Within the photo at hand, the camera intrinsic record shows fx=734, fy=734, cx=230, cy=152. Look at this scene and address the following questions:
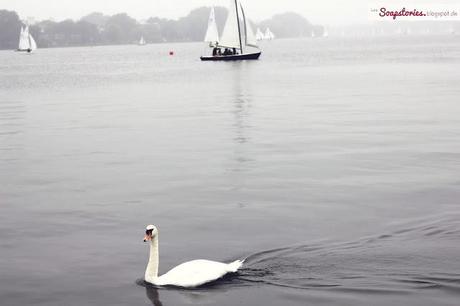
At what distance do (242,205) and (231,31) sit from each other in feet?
303

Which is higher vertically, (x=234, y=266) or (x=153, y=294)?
(x=234, y=266)

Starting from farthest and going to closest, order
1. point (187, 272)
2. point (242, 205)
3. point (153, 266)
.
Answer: point (242, 205), point (153, 266), point (187, 272)

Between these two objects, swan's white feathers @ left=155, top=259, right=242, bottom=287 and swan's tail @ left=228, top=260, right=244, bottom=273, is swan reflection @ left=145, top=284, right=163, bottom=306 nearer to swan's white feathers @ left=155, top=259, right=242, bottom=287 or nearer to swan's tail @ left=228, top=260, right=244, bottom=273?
swan's white feathers @ left=155, top=259, right=242, bottom=287

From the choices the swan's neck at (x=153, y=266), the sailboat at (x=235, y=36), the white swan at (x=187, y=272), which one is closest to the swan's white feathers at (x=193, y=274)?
the white swan at (x=187, y=272)

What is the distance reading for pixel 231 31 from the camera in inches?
4316

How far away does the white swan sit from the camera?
1315cm

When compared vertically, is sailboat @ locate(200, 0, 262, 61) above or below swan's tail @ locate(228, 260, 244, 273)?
above

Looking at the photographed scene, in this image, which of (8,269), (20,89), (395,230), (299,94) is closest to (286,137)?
(395,230)

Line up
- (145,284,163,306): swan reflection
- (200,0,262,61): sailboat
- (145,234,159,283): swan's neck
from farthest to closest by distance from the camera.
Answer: (200,0,262,61): sailboat
(145,234,159,283): swan's neck
(145,284,163,306): swan reflection

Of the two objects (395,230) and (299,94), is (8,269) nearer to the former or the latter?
(395,230)

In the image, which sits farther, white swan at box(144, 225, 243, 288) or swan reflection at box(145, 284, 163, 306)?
white swan at box(144, 225, 243, 288)

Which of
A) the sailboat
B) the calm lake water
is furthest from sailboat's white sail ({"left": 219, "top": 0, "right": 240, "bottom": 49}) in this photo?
the calm lake water

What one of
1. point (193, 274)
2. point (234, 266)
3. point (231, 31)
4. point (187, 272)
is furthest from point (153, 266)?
point (231, 31)

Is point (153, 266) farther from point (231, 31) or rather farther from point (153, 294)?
point (231, 31)
